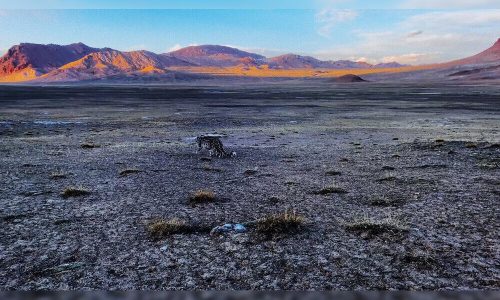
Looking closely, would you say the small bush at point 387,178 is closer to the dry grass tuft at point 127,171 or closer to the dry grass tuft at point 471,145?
the dry grass tuft at point 471,145

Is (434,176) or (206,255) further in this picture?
(434,176)

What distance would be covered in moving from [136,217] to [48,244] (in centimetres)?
219

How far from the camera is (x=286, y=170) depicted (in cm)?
1598

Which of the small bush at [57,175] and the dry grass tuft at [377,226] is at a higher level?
the dry grass tuft at [377,226]

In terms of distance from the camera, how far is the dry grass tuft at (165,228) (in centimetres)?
842

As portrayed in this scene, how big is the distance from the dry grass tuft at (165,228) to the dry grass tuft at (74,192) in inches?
163

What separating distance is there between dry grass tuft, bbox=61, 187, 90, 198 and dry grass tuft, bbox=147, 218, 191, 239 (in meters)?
4.13

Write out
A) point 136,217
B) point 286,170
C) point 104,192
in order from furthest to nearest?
point 286,170
point 104,192
point 136,217

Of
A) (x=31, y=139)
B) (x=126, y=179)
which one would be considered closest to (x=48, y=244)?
(x=126, y=179)

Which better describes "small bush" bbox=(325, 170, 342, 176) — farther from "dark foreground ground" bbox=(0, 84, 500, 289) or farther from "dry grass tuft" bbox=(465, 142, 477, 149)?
"dry grass tuft" bbox=(465, 142, 477, 149)

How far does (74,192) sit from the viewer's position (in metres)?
11.8

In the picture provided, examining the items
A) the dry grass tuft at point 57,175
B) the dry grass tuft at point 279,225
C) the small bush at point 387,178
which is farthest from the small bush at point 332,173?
the dry grass tuft at point 57,175

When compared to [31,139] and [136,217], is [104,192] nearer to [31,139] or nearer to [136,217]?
[136,217]

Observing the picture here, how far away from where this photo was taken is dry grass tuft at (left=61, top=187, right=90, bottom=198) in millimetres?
11719
